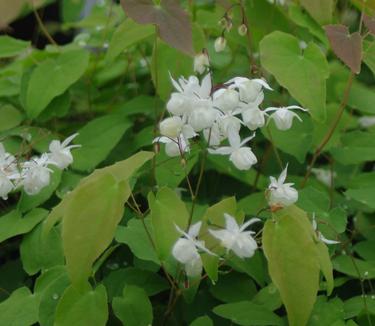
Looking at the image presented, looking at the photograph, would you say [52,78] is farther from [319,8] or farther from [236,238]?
[236,238]

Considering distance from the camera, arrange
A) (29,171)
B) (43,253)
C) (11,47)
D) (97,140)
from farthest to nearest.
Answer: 1. (11,47)
2. (97,140)
3. (43,253)
4. (29,171)

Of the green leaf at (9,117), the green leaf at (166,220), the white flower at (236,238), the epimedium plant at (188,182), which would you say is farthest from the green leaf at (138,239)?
the green leaf at (9,117)

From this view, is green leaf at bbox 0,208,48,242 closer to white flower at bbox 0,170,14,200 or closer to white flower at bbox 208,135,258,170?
white flower at bbox 0,170,14,200

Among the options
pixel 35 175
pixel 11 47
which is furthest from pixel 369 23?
pixel 11 47

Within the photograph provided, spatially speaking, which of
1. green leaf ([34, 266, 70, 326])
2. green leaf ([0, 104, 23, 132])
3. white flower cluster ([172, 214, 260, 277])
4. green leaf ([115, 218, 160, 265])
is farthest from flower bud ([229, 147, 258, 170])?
green leaf ([0, 104, 23, 132])

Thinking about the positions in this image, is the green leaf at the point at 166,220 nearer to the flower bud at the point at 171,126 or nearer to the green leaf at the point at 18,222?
the flower bud at the point at 171,126
